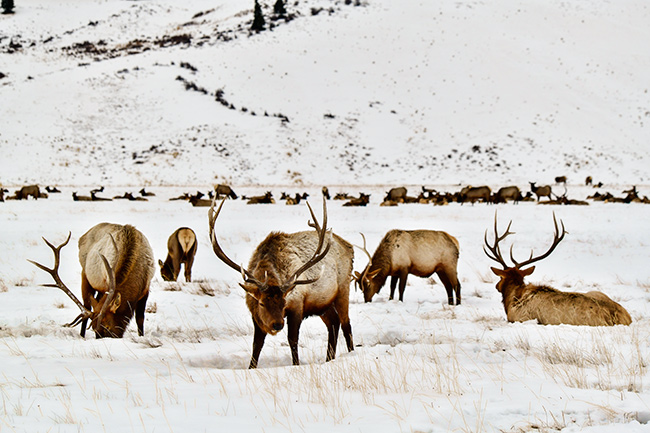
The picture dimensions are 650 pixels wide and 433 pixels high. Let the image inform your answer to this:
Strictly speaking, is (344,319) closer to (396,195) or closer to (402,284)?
(402,284)

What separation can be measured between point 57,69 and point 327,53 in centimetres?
3668

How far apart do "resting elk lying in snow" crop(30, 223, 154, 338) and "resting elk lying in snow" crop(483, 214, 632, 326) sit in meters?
4.67

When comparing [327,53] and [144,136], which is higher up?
[327,53]

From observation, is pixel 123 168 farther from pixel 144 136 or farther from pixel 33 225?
pixel 33 225

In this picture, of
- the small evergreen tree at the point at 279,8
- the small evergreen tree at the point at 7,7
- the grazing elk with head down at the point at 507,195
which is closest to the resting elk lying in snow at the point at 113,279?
the grazing elk with head down at the point at 507,195

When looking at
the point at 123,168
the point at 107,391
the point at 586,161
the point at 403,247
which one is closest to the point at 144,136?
the point at 123,168

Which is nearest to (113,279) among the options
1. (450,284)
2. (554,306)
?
(554,306)

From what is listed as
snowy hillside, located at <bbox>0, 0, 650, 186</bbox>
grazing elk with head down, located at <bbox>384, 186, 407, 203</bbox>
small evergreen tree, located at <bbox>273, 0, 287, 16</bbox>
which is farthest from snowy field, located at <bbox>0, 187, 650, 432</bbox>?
small evergreen tree, located at <bbox>273, 0, 287, 16</bbox>

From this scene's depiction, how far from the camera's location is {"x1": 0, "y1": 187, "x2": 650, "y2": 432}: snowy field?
3320mm

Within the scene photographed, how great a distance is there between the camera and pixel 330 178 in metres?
48.9

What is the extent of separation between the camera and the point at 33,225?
17422 mm

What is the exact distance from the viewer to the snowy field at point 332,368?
10.9ft

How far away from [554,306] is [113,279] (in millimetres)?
5755

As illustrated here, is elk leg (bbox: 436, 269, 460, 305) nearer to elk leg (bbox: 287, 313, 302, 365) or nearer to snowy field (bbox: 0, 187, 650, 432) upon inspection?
snowy field (bbox: 0, 187, 650, 432)
